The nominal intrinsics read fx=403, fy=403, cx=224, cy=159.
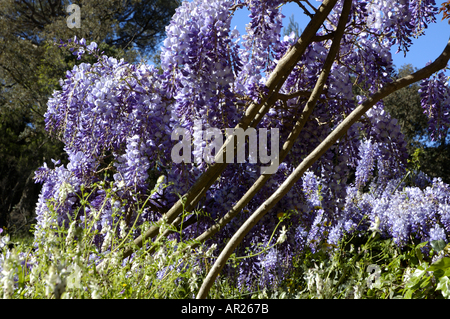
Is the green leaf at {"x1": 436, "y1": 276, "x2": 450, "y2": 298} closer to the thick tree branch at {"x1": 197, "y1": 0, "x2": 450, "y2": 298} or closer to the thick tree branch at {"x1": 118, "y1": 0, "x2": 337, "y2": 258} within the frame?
the thick tree branch at {"x1": 197, "y1": 0, "x2": 450, "y2": 298}

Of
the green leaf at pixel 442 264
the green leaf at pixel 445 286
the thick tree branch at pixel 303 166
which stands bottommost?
the green leaf at pixel 445 286

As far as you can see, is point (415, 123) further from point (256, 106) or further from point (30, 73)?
point (256, 106)

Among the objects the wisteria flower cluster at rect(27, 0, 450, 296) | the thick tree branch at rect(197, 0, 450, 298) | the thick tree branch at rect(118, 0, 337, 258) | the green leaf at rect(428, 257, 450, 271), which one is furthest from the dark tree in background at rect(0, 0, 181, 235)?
the green leaf at rect(428, 257, 450, 271)

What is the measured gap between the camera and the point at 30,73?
8680mm

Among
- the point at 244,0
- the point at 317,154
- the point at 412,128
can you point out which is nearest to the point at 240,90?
the point at 244,0

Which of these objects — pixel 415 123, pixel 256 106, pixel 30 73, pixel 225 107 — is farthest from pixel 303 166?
pixel 415 123

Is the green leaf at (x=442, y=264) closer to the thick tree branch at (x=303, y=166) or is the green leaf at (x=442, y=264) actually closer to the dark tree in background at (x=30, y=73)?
the thick tree branch at (x=303, y=166)

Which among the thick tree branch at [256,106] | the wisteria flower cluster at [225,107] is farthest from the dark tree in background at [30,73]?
the thick tree branch at [256,106]

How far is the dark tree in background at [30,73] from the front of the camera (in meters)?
7.60

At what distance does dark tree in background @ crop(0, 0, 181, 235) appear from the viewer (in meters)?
7.60

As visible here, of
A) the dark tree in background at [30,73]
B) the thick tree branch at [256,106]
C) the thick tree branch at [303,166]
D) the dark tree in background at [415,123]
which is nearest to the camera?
the thick tree branch at [303,166]

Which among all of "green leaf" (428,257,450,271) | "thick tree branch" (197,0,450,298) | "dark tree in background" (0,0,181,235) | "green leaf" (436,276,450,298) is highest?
"dark tree in background" (0,0,181,235)

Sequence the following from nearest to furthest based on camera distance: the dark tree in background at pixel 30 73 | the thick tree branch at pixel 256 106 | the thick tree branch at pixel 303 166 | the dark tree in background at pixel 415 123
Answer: the thick tree branch at pixel 303 166 → the thick tree branch at pixel 256 106 → the dark tree in background at pixel 30 73 → the dark tree in background at pixel 415 123
